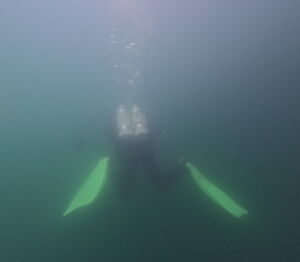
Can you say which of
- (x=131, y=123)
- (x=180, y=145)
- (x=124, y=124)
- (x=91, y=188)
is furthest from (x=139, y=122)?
(x=180, y=145)

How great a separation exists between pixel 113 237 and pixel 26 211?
327 cm

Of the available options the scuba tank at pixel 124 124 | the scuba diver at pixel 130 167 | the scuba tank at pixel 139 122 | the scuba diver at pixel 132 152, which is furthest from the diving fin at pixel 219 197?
the scuba tank at pixel 124 124

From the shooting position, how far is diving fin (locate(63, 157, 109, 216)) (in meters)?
6.33

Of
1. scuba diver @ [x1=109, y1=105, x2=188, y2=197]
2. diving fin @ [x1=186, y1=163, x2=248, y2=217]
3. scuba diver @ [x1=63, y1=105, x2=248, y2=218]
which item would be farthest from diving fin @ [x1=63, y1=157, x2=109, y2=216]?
diving fin @ [x1=186, y1=163, x2=248, y2=217]

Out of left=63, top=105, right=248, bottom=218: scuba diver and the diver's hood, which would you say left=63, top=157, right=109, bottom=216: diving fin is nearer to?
left=63, top=105, right=248, bottom=218: scuba diver

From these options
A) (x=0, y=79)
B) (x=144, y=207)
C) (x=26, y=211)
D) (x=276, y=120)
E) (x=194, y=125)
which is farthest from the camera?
(x=0, y=79)

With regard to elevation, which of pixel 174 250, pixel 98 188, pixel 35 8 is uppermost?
pixel 98 188

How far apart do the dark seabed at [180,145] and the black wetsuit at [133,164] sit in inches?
24.8

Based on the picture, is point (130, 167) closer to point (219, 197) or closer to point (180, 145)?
point (219, 197)

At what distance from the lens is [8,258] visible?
11500 mm

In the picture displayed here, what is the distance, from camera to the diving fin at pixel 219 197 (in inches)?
265

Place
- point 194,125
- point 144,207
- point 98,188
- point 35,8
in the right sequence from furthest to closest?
point 35,8 → point 194,125 → point 144,207 → point 98,188

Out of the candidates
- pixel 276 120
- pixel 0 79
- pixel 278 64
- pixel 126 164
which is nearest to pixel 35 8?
pixel 0 79

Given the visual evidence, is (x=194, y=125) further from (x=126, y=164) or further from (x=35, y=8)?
(x=35, y=8)
